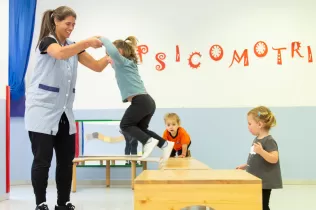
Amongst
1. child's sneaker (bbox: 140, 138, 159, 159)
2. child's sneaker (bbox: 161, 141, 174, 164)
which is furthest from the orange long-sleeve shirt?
child's sneaker (bbox: 140, 138, 159, 159)

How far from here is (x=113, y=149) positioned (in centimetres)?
527

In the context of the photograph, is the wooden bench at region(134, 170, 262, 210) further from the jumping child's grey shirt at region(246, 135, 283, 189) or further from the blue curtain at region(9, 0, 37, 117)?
the blue curtain at region(9, 0, 37, 117)

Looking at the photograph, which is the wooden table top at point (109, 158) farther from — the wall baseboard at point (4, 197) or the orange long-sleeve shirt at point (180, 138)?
the wall baseboard at point (4, 197)

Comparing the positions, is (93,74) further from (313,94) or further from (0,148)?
(313,94)

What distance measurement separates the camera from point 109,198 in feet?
13.4

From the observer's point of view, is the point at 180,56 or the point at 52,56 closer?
the point at 52,56

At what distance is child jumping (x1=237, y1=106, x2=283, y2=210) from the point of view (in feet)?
7.82

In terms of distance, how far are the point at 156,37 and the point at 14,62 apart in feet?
6.37

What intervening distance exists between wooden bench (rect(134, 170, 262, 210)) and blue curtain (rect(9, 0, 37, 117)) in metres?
3.92

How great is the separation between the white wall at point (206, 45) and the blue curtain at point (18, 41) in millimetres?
310

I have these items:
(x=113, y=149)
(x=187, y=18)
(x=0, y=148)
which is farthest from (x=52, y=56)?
(x=187, y=18)

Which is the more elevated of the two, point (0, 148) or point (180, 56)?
point (180, 56)

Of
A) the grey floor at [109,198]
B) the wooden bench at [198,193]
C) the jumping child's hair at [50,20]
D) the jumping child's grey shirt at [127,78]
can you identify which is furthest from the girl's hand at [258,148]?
the jumping child's hair at [50,20]

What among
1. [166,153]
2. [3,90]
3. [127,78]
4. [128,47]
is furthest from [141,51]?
[166,153]
